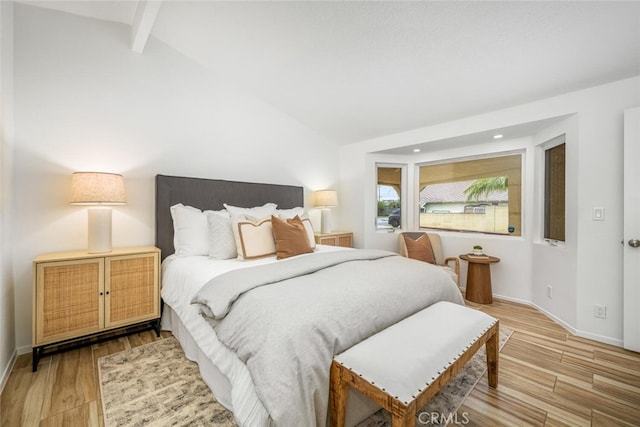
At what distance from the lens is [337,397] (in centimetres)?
123

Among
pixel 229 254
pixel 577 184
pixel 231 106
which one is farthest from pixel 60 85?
pixel 577 184

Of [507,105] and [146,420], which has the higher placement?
[507,105]

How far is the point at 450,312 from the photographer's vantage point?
1.68 m

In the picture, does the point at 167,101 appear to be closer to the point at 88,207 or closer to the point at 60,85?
the point at 60,85

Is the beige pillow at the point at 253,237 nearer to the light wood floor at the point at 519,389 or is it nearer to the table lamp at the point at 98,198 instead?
the table lamp at the point at 98,198

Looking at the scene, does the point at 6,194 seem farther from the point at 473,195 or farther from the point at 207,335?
the point at 473,195

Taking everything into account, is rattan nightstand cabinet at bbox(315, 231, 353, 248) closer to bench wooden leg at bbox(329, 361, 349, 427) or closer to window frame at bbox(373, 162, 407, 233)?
window frame at bbox(373, 162, 407, 233)

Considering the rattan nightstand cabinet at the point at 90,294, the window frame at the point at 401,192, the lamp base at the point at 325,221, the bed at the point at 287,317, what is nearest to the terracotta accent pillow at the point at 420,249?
the window frame at the point at 401,192

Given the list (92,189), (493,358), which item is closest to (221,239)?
(92,189)

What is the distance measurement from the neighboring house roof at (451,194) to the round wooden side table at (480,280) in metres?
0.87

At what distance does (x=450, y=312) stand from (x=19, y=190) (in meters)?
3.37

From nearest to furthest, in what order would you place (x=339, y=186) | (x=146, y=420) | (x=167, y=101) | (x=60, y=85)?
(x=146, y=420) < (x=60, y=85) < (x=167, y=101) < (x=339, y=186)

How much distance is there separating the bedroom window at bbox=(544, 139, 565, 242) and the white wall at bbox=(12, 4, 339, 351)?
3.52m

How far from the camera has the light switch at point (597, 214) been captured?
2.35 metres
